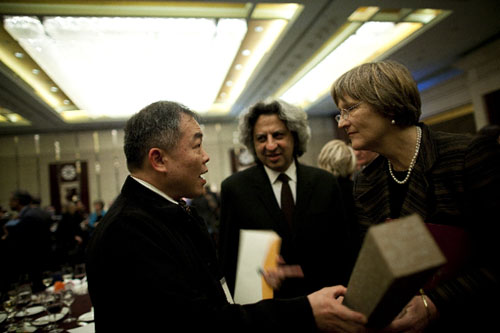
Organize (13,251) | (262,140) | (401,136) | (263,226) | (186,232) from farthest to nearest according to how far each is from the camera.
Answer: (13,251) < (262,140) < (263,226) < (401,136) < (186,232)

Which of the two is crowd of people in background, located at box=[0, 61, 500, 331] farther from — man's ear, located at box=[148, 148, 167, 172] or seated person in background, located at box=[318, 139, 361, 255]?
seated person in background, located at box=[318, 139, 361, 255]

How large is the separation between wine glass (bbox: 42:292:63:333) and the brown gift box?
177cm

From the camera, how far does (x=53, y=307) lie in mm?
1778

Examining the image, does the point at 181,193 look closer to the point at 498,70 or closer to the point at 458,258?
the point at 458,258

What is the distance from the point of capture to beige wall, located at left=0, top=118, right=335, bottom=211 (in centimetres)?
1004

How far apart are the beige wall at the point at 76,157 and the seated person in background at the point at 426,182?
9.85m

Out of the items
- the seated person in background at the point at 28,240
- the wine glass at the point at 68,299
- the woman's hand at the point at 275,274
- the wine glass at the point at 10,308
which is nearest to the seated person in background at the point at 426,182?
the woman's hand at the point at 275,274

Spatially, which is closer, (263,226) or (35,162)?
(263,226)

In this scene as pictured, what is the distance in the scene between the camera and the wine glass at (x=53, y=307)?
1.73m

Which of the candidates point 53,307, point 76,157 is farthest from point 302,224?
point 76,157

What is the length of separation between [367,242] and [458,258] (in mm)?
497

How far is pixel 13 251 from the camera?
15.2 ft

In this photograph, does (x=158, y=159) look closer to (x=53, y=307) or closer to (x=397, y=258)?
(x=397, y=258)

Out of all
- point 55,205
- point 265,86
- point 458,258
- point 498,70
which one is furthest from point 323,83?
point 55,205
